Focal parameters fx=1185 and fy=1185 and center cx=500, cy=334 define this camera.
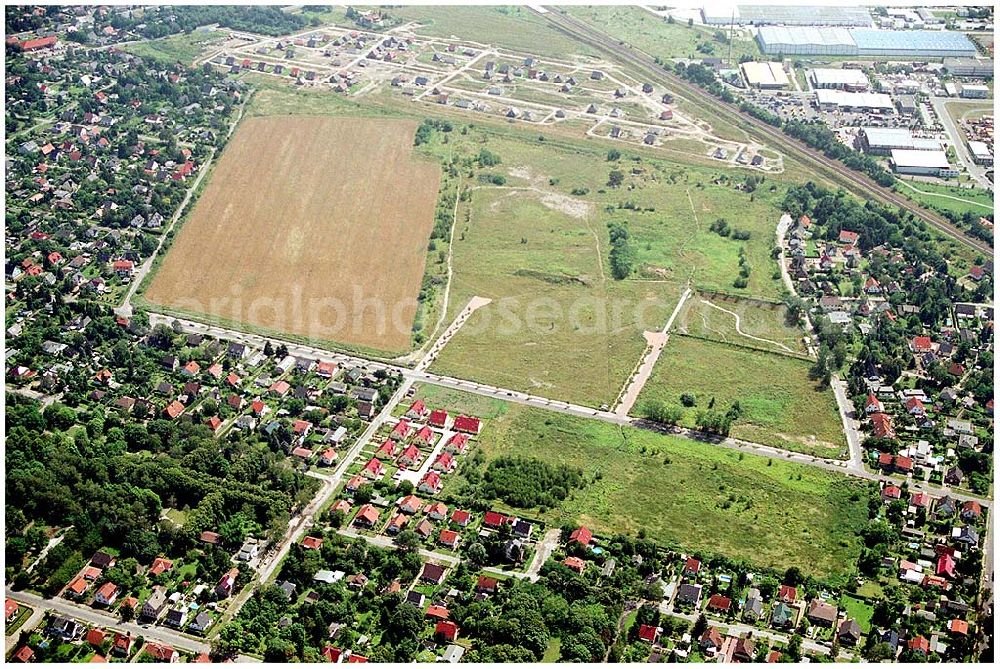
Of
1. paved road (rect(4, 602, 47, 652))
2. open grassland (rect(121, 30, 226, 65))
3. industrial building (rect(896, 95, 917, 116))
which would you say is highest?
industrial building (rect(896, 95, 917, 116))

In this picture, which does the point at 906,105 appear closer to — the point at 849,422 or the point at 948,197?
the point at 948,197

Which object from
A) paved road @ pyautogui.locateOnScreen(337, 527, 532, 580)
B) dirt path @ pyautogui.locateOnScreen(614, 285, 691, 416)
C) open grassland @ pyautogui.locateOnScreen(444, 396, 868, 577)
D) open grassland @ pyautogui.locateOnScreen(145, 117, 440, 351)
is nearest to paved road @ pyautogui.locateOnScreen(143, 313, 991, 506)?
open grassland @ pyautogui.locateOnScreen(444, 396, 868, 577)

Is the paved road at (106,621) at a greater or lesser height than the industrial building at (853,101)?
lesser

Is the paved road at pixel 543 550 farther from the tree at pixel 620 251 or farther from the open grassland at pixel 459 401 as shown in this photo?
the tree at pixel 620 251

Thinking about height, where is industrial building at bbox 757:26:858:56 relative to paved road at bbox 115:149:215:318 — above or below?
above

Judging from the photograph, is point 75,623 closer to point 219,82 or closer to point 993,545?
point 993,545

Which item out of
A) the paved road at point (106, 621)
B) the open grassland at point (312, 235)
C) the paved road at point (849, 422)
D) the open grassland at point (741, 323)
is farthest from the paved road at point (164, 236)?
the paved road at point (849, 422)

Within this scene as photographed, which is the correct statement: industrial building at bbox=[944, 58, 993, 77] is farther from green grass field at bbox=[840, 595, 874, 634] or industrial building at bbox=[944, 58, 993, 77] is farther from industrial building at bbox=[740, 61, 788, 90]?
green grass field at bbox=[840, 595, 874, 634]

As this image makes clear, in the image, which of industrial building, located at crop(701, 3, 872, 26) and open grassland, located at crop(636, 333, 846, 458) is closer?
open grassland, located at crop(636, 333, 846, 458)
